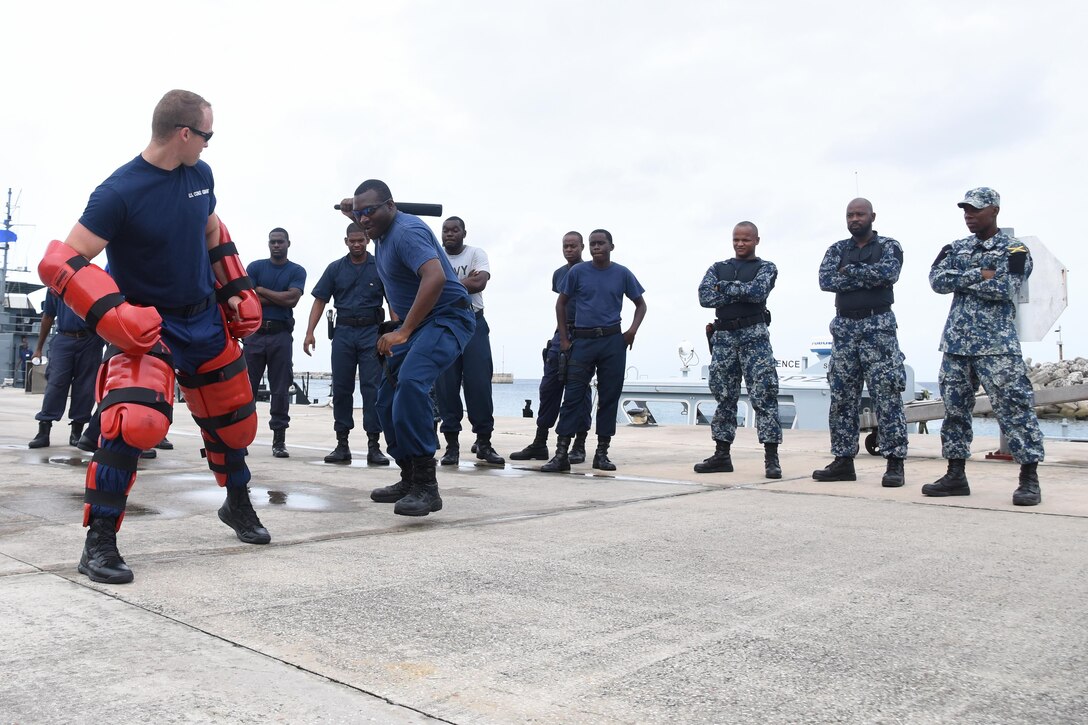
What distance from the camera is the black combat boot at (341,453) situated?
271 inches

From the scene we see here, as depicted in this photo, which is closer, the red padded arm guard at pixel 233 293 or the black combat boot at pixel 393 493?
the red padded arm guard at pixel 233 293

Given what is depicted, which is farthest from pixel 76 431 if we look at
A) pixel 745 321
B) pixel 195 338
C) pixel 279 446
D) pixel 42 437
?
pixel 745 321

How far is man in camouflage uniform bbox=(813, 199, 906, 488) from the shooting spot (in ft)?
18.8

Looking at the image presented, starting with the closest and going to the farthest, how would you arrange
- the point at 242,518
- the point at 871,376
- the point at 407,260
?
the point at 242,518
the point at 407,260
the point at 871,376

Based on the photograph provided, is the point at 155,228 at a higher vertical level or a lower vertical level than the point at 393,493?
higher

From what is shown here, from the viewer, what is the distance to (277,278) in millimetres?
7355

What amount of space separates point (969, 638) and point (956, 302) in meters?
3.43

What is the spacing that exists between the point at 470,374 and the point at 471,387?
102 mm

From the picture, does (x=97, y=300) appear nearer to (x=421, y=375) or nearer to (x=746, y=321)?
(x=421, y=375)

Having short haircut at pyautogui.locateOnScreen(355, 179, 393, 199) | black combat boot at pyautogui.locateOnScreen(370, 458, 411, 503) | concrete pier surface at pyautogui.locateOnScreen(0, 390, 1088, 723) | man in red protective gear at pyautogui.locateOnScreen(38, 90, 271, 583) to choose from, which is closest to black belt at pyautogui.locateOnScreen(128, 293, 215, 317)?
man in red protective gear at pyautogui.locateOnScreen(38, 90, 271, 583)

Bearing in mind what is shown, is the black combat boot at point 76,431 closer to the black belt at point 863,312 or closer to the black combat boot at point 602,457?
the black combat boot at point 602,457

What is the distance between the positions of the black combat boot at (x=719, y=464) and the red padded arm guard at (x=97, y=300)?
4364mm

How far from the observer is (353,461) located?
7.07 metres

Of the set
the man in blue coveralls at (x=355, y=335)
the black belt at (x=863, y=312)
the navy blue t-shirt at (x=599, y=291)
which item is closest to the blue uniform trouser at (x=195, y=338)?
the man in blue coveralls at (x=355, y=335)
